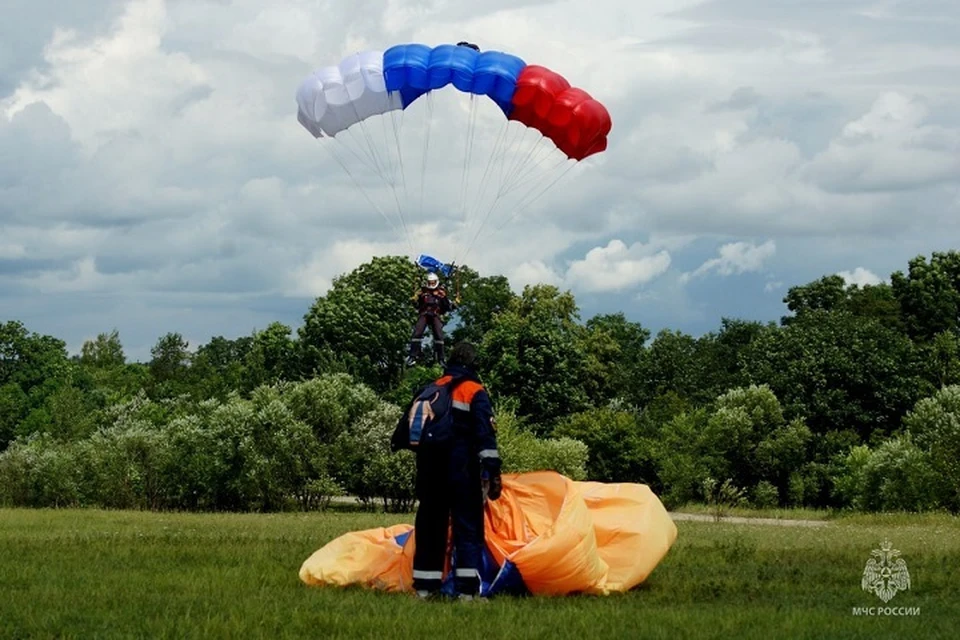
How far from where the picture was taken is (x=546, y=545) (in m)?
11.6

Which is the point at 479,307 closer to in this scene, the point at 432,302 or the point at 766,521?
the point at 766,521

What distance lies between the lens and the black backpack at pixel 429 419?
11891 millimetres

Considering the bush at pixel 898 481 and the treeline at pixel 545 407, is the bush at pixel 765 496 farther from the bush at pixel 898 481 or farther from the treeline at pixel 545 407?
the bush at pixel 898 481

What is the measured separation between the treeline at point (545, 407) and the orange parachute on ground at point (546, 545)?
15.7 meters

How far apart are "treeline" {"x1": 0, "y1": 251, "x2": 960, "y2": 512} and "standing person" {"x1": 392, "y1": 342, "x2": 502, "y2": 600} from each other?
16424mm

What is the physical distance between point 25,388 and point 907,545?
2833 inches

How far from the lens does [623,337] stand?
8388cm

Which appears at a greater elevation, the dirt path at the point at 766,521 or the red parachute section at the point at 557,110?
the red parachute section at the point at 557,110

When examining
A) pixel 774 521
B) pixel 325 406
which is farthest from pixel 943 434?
pixel 325 406

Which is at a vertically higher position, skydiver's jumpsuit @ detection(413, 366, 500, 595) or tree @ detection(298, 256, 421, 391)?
tree @ detection(298, 256, 421, 391)

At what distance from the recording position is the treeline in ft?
119

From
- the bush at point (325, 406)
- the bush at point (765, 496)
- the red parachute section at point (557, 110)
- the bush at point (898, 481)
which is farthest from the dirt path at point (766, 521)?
the red parachute section at point (557, 110)

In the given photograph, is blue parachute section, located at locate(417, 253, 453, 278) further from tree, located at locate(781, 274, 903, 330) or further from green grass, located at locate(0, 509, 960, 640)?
tree, located at locate(781, 274, 903, 330)

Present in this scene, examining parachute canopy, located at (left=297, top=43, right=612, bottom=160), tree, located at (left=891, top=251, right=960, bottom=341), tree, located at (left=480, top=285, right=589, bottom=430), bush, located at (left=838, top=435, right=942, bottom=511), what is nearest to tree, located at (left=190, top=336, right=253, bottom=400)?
tree, located at (left=480, top=285, right=589, bottom=430)
